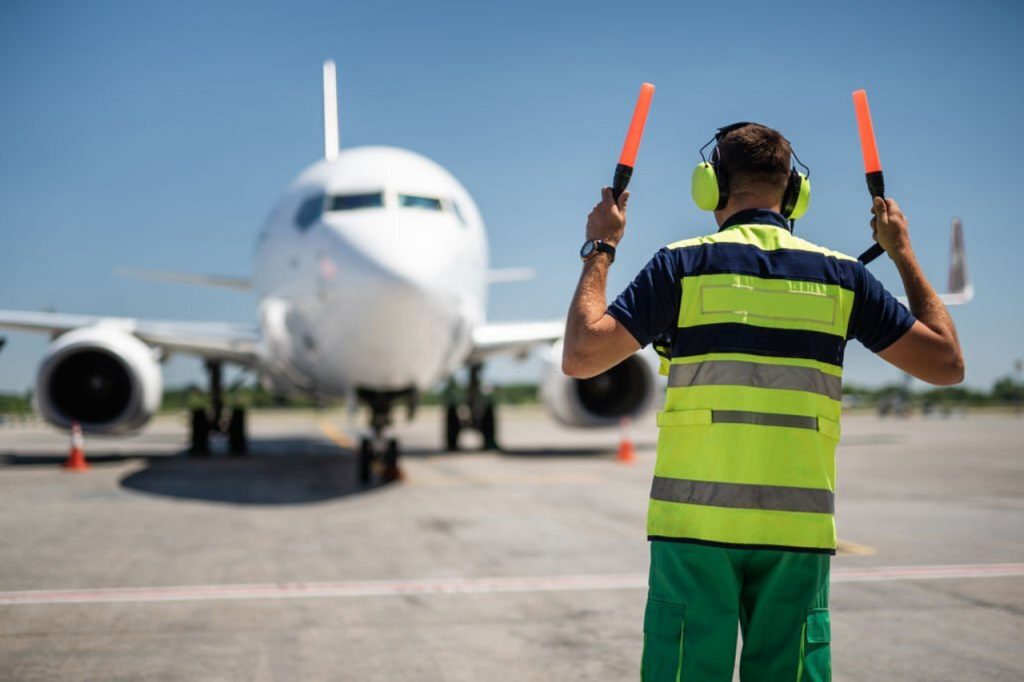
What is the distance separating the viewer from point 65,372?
42.8 feet

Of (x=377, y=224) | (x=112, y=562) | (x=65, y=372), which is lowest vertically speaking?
(x=112, y=562)

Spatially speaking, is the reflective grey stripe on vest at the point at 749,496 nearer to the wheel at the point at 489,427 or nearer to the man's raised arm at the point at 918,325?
the man's raised arm at the point at 918,325

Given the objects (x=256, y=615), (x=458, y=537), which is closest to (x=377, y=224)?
(x=458, y=537)

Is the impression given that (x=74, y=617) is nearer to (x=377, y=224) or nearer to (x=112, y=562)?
(x=112, y=562)

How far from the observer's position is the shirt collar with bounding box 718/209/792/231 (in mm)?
2178

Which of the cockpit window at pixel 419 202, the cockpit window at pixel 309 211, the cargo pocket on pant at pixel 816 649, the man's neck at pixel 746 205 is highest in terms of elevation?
the cockpit window at pixel 419 202

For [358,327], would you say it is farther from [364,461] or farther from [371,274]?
[364,461]

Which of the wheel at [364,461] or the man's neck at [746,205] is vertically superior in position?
the man's neck at [746,205]

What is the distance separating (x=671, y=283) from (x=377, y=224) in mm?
8008

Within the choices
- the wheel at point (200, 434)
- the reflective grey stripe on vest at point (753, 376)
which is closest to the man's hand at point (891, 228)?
the reflective grey stripe on vest at point (753, 376)

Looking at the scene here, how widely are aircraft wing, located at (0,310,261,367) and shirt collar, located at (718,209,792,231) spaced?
38.8ft

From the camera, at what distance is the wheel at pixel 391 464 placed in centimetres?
1091

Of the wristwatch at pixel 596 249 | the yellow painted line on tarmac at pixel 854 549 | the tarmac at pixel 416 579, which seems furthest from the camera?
the yellow painted line on tarmac at pixel 854 549

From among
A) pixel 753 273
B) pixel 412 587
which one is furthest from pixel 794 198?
pixel 412 587
